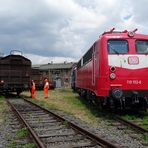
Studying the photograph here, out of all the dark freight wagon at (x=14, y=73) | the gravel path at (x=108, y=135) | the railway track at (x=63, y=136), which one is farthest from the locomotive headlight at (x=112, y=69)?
the dark freight wagon at (x=14, y=73)

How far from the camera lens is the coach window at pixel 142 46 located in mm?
13359

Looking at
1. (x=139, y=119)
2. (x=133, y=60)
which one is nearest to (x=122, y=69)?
(x=133, y=60)

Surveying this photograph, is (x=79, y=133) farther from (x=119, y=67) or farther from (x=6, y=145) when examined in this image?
(x=119, y=67)

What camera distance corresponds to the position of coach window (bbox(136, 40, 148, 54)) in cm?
1336

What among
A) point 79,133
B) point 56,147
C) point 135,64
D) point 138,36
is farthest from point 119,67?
point 56,147

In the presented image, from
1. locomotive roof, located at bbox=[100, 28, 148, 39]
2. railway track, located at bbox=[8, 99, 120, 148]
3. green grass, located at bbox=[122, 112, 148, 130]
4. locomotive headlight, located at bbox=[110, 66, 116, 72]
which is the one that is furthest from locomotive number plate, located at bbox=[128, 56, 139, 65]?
railway track, located at bbox=[8, 99, 120, 148]

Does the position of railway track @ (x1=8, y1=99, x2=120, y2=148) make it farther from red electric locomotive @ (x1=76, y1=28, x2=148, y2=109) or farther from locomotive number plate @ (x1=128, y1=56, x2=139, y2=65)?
locomotive number plate @ (x1=128, y1=56, x2=139, y2=65)

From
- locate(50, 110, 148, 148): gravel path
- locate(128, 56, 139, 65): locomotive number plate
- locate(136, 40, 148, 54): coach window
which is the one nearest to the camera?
locate(50, 110, 148, 148): gravel path

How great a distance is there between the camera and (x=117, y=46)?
43.8ft

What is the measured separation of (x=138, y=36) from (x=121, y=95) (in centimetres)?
245

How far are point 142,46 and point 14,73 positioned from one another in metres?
16.2

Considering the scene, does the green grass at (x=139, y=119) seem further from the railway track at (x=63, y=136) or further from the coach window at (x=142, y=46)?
the coach window at (x=142, y=46)

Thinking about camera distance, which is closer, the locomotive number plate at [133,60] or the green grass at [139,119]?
the green grass at [139,119]

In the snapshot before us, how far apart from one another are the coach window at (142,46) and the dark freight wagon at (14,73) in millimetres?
15783
